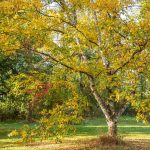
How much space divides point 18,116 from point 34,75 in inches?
1357

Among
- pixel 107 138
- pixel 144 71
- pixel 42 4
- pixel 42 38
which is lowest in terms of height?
pixel 107 138

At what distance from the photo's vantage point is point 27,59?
32.6m

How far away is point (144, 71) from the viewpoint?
62.7 ft

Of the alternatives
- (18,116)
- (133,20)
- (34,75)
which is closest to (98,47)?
(133,20)

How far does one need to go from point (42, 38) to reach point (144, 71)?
4546 millimetres

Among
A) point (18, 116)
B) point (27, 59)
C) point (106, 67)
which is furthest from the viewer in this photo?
point (18, 116)

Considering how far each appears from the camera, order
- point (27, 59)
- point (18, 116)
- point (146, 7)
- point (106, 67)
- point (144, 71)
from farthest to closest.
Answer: point (18, 116), point (27, 59), point (106, 67), point (144, 71), point (146, 7)

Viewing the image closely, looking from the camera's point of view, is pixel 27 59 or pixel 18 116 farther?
pixel 18 116

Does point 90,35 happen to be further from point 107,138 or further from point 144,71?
point 107,138

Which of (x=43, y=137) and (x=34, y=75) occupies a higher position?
(x=34, y=75)

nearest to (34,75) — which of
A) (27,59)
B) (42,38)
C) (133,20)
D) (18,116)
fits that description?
(42,38)

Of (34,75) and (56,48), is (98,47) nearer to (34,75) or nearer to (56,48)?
(56,48)

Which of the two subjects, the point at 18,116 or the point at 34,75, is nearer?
the point at 34,75

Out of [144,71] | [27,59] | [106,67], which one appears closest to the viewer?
[144,71]
